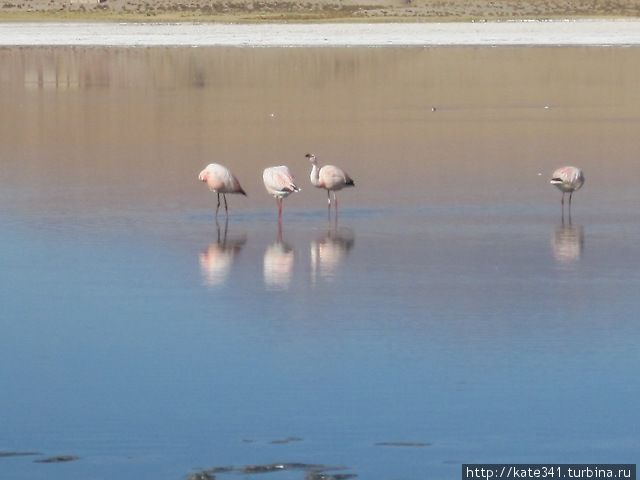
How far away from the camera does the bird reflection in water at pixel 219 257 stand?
33.7ft

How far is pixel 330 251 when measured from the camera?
11.4m

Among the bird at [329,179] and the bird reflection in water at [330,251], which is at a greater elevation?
the bird at [329,179]


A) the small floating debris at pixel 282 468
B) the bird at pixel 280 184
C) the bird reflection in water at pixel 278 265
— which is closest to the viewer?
the small floating debris at pixel 282 468

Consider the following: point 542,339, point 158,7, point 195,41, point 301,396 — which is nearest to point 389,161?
point 542,339

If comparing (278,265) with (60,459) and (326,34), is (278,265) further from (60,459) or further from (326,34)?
(326,34)

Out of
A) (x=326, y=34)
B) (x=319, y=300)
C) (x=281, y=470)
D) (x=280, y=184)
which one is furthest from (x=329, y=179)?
(x=326, y=34)

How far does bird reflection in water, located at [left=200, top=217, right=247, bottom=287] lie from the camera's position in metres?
10.3

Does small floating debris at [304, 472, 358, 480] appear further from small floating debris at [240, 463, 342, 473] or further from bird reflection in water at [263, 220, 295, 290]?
bird reflection in water at [263, 220, 295, 290]

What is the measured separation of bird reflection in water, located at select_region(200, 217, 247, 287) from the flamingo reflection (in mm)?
549

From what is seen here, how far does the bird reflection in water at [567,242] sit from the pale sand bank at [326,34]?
29630 mm

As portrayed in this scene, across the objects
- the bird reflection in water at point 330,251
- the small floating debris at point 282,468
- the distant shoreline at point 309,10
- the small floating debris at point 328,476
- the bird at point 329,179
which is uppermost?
the small floating debris at point 328,476

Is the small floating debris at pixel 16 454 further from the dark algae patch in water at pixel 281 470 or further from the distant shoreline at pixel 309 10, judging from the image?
the distant shoreline at pixel 309 10

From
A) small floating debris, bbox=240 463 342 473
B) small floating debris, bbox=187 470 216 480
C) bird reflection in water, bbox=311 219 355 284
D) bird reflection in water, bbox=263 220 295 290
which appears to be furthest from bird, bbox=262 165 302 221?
small floating debris, bbox=187 470 216 480

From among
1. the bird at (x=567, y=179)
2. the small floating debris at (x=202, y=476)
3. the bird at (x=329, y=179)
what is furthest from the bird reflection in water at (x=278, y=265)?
the small floating debris at (x=202, y=476)
